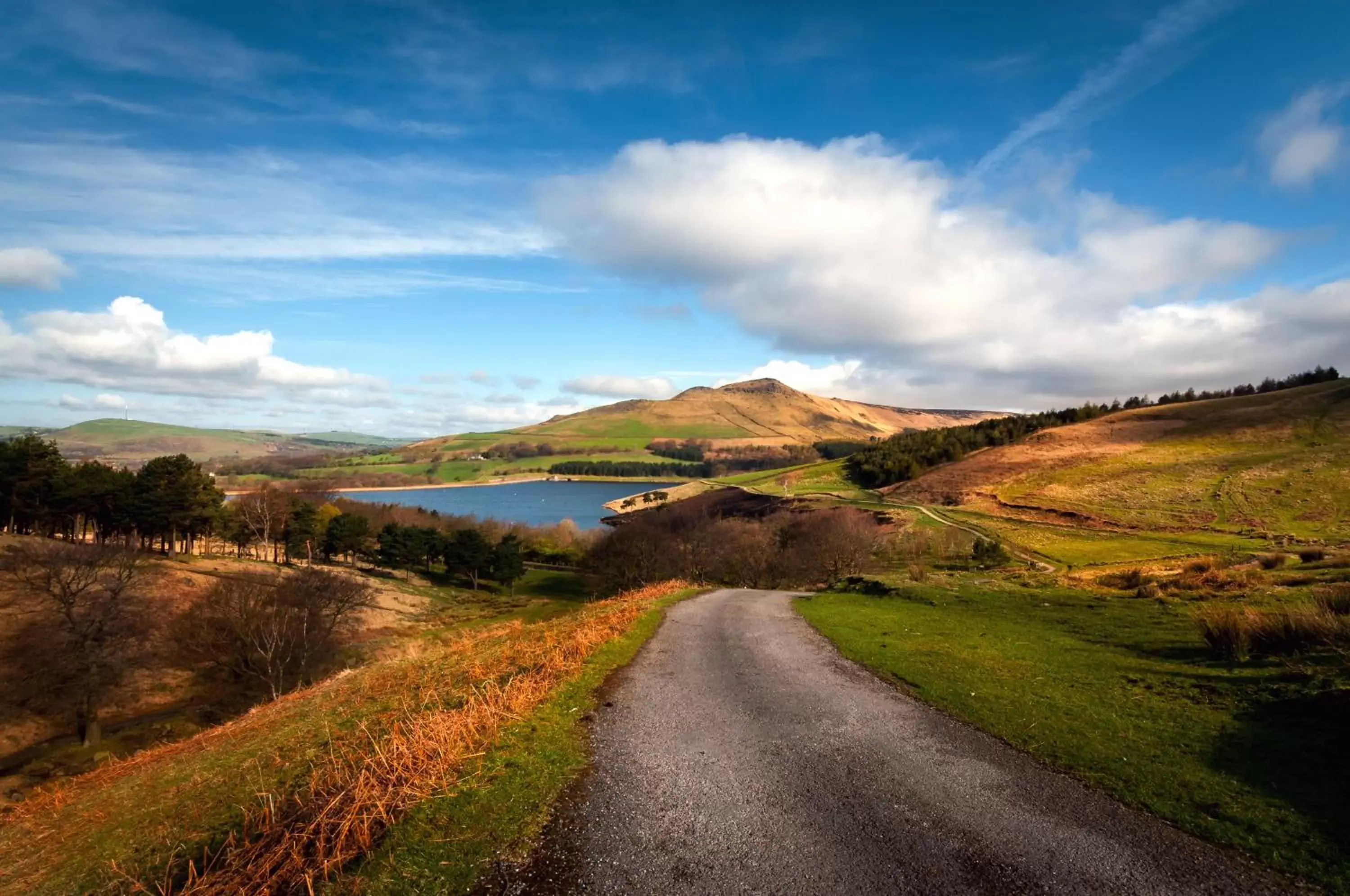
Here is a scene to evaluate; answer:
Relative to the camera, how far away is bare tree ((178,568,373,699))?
139 feet

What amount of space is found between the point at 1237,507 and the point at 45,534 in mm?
125108

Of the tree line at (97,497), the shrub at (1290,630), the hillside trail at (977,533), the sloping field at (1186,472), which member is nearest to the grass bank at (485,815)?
the shrub at (1290,630)

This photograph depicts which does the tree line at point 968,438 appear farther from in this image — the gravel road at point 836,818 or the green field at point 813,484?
the gravel road at point 836,818

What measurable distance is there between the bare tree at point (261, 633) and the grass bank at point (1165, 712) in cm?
4017

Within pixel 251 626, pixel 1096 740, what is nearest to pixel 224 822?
pixel 1096 740

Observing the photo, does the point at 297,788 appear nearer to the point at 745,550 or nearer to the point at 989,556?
the point at 989,556

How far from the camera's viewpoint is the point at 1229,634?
12.5 meters

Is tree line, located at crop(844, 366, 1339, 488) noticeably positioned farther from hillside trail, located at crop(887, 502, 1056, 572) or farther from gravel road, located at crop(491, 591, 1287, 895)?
gravel road, located at crop(491, 591, 1287, 895)

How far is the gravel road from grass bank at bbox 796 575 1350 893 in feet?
2.15

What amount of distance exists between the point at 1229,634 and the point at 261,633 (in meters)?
53.3

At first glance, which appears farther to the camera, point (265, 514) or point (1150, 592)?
point (265, 514)

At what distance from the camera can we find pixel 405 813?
7.27 m

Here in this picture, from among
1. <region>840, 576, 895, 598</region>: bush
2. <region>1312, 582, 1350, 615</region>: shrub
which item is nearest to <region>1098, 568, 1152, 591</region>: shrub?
<region>1312, 582, 1350, 615</region>: shrub

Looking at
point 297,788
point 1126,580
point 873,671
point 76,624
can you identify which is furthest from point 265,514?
point 1126,580
